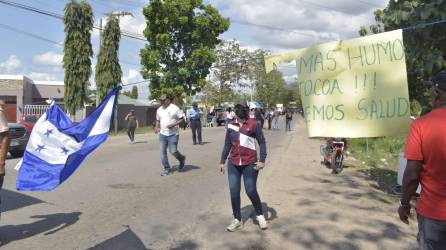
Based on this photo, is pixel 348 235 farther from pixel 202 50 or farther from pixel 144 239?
pixel 202 50

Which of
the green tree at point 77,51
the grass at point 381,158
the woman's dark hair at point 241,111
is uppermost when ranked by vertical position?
the green tree at point 77,51

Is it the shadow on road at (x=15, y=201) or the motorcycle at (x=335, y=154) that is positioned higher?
the motorcycle at (x=335, y=154)

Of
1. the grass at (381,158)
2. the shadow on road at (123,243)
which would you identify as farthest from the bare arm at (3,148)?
the grass at (381,158)

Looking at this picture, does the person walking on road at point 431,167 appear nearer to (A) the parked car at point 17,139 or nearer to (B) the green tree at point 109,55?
(A) the parked car at point 17,139

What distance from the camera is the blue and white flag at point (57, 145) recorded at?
5845 millimetres

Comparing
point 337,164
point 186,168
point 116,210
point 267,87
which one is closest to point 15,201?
point 116,210

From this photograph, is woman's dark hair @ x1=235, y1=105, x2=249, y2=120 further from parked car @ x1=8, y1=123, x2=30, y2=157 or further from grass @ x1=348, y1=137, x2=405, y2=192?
parked car @ x1=8, y1=123, x2=30, y2=157

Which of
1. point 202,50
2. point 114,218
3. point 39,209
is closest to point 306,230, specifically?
point 114,218

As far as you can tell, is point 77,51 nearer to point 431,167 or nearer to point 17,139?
point 17,139

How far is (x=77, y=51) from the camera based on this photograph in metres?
31.8

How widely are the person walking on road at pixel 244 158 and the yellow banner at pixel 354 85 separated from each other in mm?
755

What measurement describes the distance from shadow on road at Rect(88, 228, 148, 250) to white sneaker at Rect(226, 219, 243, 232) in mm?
1167

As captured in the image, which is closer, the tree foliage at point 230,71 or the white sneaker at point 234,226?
the white sneaker at point 234,226

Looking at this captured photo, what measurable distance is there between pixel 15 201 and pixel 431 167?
6659mm
